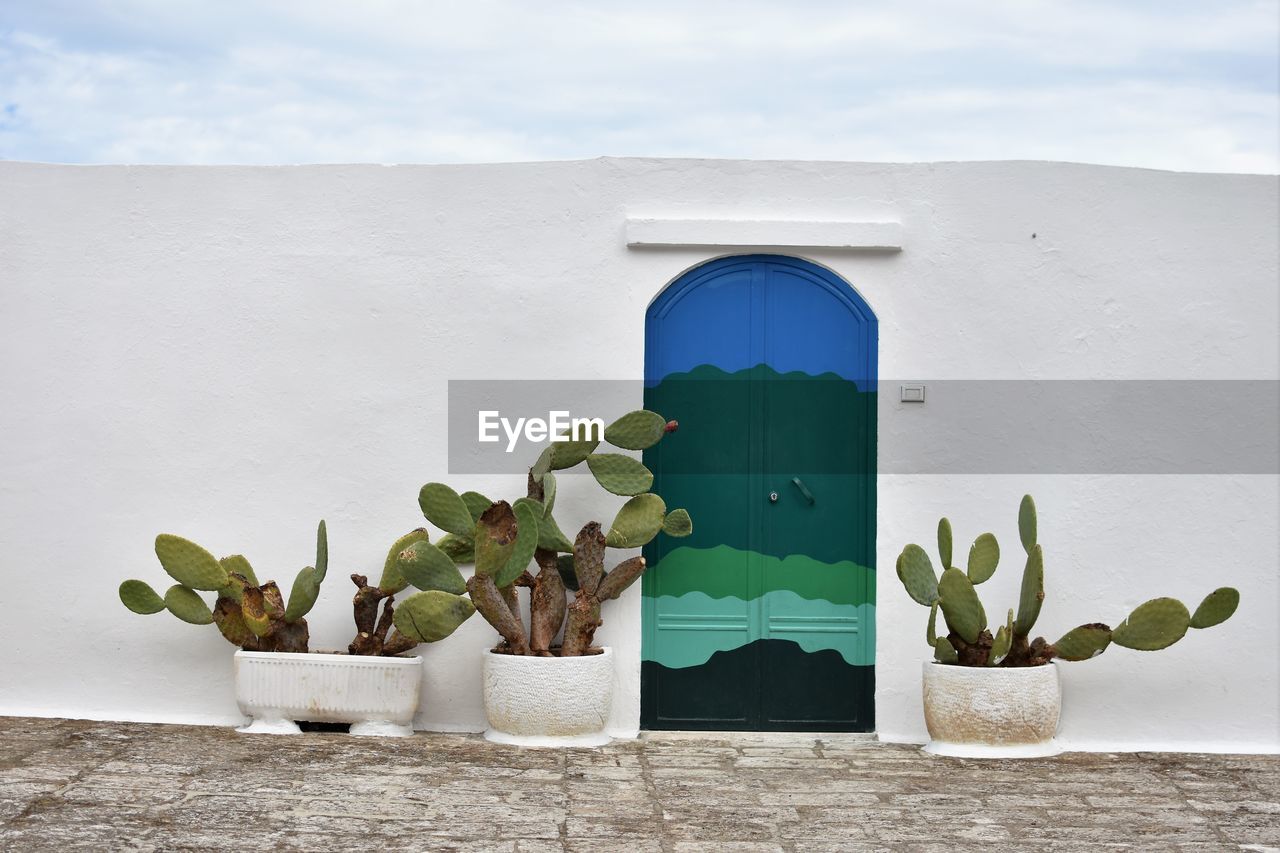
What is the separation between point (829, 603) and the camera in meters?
6.06

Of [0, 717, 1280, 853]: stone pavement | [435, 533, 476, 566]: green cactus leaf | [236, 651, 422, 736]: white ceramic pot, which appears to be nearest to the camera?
[0, 717, 1280, 853]: stone pavement

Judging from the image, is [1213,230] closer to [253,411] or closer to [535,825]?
[535,825]

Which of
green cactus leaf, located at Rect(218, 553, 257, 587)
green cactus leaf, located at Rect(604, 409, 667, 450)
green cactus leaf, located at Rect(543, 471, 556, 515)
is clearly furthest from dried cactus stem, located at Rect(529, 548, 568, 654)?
green cactus leaf, located at Rect(218, 553, 257, 587)

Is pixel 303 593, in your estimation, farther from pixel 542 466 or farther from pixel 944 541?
pixel 944 541

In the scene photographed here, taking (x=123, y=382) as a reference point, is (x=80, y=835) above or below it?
below

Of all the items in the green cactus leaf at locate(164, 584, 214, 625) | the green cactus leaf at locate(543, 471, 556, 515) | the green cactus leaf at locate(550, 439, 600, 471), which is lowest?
the green cactus leaf at locate(164, 584, 214, 625)

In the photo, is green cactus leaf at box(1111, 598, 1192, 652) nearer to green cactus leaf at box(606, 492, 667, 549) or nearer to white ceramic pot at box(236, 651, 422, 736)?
green cactus leaf at box(606, 492, 667, 549)

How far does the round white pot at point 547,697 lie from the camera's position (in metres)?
5.56

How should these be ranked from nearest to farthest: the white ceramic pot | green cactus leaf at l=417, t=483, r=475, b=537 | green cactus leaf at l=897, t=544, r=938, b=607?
green cactus leaf at l=417, t=483, r=475, b=537 < green cactus leaf at l=897, t=544, r=938, b=607 < the white ceramic pot

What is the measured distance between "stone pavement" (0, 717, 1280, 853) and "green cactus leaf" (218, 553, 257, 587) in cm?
69

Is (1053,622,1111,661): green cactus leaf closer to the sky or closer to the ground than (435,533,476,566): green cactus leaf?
closer to the ground

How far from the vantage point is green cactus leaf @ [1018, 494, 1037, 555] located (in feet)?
18.5

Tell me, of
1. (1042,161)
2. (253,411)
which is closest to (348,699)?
(253,411)

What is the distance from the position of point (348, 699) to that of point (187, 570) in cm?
90
